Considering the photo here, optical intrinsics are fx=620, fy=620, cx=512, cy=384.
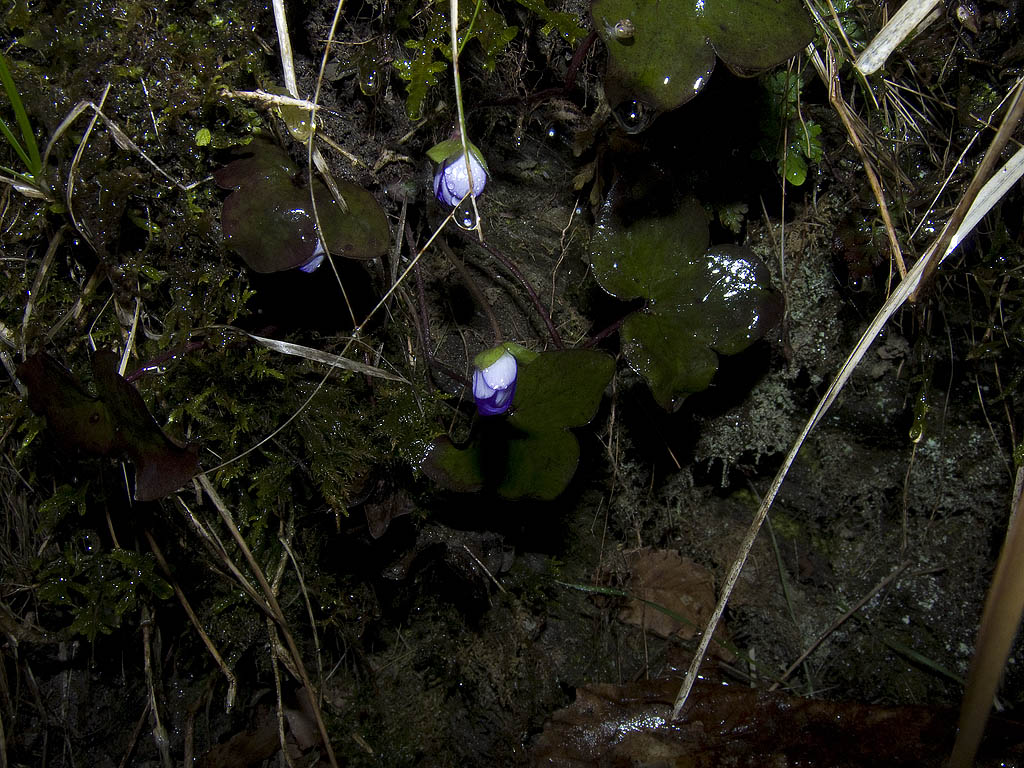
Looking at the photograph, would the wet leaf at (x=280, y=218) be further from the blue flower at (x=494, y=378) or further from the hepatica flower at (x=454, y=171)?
the blue flower at (x=494, y=378)

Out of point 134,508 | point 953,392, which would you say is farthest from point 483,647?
→ point 953,392

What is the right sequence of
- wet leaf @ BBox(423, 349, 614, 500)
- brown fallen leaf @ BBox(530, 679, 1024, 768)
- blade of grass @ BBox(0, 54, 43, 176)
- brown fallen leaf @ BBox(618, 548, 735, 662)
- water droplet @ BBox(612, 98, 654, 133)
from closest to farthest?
blade of grass @ BBox(0, 54, 43, 176) < water droplet @ BBox(612, 98, 654, 133) < wet leaf @ BBox(423, 349, 614, 500) < brown fallen leaf @ BBox(530, 679, 1024, 768) < brown fallen leaf @ BBox(618, 548, 735, 662)

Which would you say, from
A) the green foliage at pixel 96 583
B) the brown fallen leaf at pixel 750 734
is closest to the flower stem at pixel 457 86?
the green foliage at pixel 96 583

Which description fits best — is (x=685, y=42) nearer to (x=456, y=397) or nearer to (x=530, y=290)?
(x=530, y=290)

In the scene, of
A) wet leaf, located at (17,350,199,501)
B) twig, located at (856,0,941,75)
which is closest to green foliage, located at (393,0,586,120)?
twig, located at (856,0,941,75)

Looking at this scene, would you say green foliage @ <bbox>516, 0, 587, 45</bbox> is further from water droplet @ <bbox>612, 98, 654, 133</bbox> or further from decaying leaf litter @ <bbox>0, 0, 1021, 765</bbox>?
water droplet @ <bbox>612, 98, 654, 133</bbox>

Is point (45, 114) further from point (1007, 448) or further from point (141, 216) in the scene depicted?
point (1007, 448)
